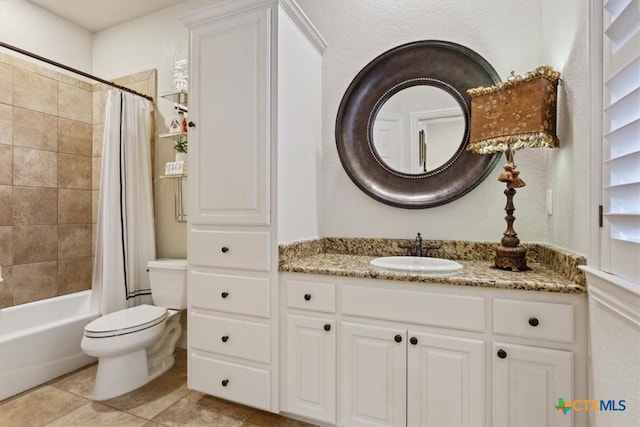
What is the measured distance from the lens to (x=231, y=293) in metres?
1.67

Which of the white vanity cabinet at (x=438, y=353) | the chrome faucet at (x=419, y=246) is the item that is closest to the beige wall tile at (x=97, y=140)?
the white vanity cabinet at (x=438, y=353)

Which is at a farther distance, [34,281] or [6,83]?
[34,281]

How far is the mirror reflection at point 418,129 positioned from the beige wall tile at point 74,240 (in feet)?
8.92

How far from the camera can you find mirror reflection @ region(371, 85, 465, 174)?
1824mm

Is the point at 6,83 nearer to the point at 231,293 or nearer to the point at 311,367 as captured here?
the point at 231,293

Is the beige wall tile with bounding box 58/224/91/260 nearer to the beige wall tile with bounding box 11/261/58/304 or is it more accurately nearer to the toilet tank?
the beige wall tile with bounding box 11/261/58/304

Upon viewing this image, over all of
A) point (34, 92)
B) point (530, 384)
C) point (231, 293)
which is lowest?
point (530, 384)

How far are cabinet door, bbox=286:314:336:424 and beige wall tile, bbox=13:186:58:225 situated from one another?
2.40 meters

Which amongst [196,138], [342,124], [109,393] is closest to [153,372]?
[109,393]

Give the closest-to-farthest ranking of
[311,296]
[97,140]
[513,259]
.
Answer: [513,259]
[311,296]
[97,140]

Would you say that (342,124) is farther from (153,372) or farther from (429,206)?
(153,372)

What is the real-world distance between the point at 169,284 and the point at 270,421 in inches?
45.7

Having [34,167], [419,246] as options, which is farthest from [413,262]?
[34,167]

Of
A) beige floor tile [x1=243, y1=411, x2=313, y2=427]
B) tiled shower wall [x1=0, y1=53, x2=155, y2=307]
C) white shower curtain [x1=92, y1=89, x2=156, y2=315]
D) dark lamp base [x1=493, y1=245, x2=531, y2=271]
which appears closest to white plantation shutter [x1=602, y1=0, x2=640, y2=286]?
dark lamp base [x1=493, y1=245, x2=531, y2=271]
